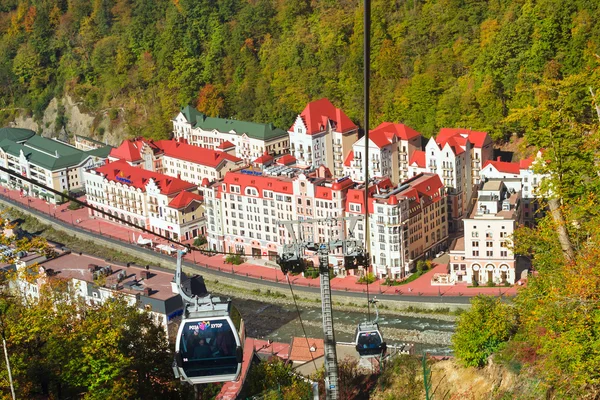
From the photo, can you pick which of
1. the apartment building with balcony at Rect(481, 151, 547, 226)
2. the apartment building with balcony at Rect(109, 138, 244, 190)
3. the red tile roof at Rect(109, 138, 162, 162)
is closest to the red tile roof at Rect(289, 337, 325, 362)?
the apartment building with balcony at Rect(481, 151, 547, 226)

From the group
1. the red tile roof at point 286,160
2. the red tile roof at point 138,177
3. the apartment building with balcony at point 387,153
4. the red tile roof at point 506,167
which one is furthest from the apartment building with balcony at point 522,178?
the red tile roof at point 138,177

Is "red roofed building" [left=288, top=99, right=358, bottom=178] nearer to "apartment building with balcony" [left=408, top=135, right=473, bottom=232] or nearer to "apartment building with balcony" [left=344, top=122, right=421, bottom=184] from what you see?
"apartment building with balcony" [left=344, top=122, right=421, bottom=184]

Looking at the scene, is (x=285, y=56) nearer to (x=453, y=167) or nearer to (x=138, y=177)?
(x=138, y=177)

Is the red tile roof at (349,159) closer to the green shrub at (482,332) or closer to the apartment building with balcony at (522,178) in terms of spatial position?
the apartment building with balcony at (522,178)

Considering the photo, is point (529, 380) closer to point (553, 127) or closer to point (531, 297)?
point (531, 297)

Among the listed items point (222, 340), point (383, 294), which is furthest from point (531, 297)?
point (383, 294)
